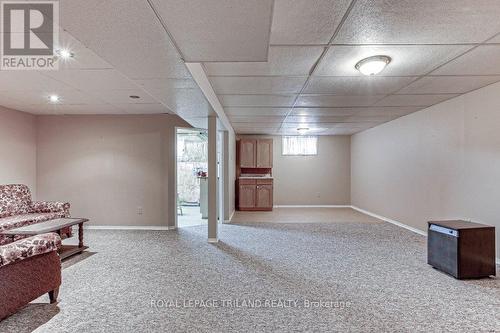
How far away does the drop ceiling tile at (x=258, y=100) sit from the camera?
428 cm

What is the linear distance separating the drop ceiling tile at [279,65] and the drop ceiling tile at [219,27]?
0.37 meters

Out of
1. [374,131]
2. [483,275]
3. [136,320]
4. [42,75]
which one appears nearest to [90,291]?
[136,320]

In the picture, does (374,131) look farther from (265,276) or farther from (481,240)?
(265,276)

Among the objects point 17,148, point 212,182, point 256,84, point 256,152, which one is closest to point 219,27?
point 256,84

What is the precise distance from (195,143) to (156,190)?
427 cm

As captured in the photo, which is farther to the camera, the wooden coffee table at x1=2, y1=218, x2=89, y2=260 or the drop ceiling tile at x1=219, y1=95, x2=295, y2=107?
the drop ceiling tile at x1=219, y1=95, x2=295, y2=107

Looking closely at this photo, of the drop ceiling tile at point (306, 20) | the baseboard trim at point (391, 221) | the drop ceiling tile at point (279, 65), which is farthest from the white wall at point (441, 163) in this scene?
the drop ceiling tile at point (306, 20)

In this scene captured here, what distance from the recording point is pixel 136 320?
230cm

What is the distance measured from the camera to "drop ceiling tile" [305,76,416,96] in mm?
3492

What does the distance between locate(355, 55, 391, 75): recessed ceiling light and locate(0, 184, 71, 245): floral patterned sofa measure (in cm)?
500

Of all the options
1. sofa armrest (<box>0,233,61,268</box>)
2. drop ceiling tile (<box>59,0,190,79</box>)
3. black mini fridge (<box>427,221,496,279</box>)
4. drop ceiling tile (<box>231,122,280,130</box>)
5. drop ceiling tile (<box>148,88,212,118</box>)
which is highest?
drop ceiling tile (<box>231,122,280,130</box>)

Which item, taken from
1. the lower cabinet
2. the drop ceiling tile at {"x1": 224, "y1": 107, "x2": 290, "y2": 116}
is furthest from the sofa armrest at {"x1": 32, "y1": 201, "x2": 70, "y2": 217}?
the lower cabinet

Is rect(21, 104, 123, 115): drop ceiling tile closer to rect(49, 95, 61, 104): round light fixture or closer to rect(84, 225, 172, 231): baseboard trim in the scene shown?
rect(49, 95, 61, 104): round light fixture

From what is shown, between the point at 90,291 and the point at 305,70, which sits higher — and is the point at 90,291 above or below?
below
